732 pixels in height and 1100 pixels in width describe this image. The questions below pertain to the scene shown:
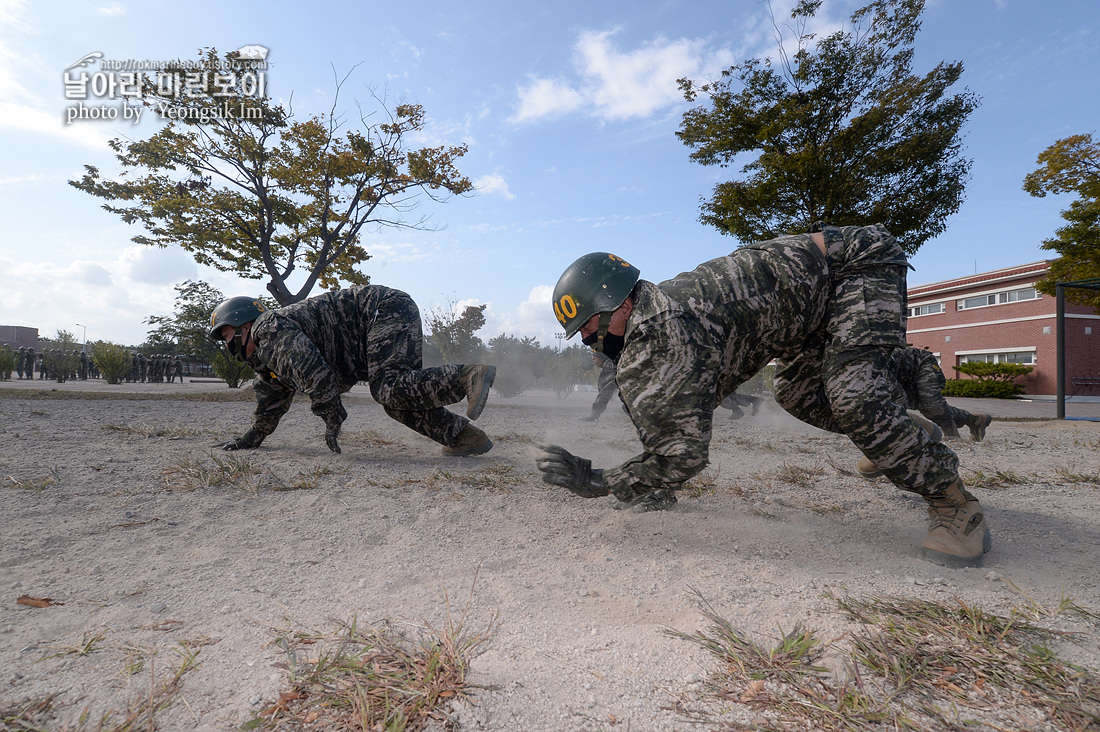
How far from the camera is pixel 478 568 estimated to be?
5.87 feet

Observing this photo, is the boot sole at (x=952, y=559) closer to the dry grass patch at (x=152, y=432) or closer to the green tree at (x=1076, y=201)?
the dry grass patch at (x=152, y=432)

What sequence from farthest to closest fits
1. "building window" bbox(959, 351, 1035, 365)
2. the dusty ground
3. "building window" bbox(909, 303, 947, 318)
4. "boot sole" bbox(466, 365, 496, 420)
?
"building window" bbox(909, 303, 947, 318)
"building window" bbox(959, 351, 1035, 365)
"boot sole" bbox(466, 365, 496, 420)
the dusty ground

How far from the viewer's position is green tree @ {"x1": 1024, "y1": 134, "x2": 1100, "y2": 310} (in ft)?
41.4

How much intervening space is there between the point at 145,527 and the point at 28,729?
1.47m

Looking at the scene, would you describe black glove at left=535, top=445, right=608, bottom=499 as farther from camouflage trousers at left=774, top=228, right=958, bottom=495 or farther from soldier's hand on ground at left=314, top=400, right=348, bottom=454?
soldier's hand on ground at left=314, top=400, right=348, bottom=454

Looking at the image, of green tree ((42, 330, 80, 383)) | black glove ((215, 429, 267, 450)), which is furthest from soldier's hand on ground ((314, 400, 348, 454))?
green tree ((42, 330, 80, 383))

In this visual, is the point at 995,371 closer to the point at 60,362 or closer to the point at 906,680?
the point at 906,680

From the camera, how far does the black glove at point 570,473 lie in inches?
82.1

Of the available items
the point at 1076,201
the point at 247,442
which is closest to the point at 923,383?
the point at 247,442

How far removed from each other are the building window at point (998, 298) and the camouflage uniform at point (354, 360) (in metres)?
31.4

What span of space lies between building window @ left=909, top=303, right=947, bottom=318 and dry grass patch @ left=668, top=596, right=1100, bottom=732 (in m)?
35.1

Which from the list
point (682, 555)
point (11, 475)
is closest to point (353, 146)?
point (11, 475)

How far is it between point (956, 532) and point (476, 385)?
2741 mm

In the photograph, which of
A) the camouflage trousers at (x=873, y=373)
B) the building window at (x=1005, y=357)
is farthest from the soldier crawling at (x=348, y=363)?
the building window at (x=1005, y=357)
